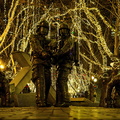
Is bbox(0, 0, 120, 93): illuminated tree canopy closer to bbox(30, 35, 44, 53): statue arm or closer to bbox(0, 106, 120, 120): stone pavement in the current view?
bbox(30, 35, 44, 53): statue arm

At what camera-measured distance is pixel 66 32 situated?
856 centimetres

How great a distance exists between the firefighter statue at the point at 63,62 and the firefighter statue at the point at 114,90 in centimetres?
135

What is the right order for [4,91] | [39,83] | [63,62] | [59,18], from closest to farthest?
1. [39,83]
2. [63,62]
3. [4,91]
4. [59,18]

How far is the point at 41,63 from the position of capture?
26.8ft

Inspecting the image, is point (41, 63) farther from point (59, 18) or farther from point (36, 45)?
point (59, 18)

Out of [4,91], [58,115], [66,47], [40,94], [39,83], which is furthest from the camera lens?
[4,91]

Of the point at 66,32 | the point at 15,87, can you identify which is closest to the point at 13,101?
the point at 15,87

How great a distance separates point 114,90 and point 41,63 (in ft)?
8.17

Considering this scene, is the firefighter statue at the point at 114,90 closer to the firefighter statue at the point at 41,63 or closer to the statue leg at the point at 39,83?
the firefighter statue at the point at 41,63

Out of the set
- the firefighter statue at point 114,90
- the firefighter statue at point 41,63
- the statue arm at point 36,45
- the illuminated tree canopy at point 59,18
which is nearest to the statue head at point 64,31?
the firefighter statue at point 41,63

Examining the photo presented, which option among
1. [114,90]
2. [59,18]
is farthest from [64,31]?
[59,18]

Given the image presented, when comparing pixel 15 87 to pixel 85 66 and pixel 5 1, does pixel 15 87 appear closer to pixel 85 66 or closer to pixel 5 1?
pixel 5 1

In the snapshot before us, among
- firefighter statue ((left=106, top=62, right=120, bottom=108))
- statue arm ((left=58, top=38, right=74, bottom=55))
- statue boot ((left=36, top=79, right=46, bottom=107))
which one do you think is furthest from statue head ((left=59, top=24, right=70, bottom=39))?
firefighter statue ((left=106, top=62, right=120, bottom=108))

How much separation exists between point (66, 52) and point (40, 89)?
1245mm
